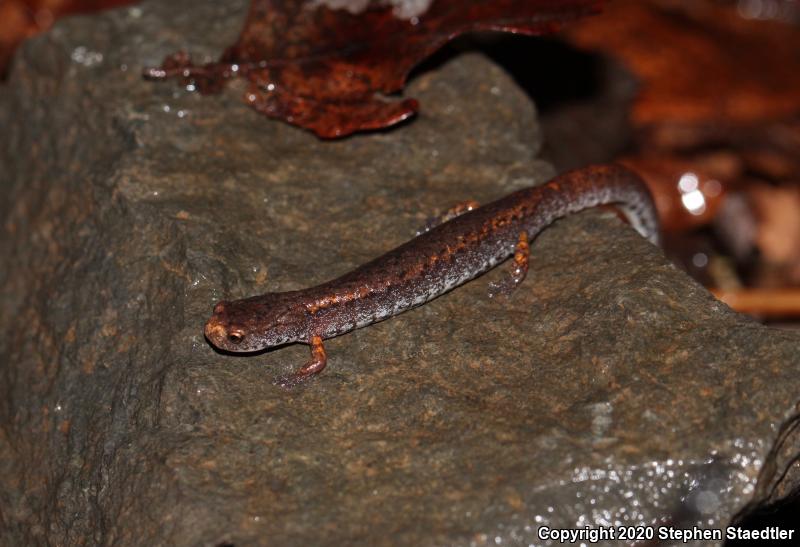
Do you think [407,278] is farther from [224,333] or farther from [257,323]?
[224,333]

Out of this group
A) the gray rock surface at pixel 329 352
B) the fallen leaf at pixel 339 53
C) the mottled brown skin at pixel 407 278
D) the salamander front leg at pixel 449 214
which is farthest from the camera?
the fallen leaf at pixel 339 53

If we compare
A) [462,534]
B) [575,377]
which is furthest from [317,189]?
[462,534]

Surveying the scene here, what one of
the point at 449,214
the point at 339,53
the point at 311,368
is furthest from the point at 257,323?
the point at 339,53

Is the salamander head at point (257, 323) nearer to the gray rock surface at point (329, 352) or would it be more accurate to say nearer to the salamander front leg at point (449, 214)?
the gray rock surface at point (329, 352)

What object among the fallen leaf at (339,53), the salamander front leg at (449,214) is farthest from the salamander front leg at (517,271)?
the fallen leaf at (339,53)

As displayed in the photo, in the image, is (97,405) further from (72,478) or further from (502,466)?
(502,466)

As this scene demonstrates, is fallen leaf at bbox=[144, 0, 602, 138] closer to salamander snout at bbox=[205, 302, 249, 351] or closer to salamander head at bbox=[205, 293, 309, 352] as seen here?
salamander head at bbox=[205, 293, 309, 352]
